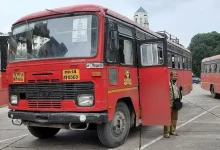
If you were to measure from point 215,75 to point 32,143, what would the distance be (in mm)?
15252

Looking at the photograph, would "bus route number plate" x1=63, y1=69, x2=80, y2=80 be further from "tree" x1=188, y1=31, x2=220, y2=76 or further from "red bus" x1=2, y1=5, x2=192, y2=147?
"tree" x1=188, y1=31, x2=220, y2=76

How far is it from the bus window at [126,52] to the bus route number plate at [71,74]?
4.34ft

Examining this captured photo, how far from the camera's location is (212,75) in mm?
21344

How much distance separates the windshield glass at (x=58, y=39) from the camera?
6680mm

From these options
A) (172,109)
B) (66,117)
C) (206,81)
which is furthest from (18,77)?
(206,81)

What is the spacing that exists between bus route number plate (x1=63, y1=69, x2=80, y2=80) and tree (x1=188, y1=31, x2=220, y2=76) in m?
52.3

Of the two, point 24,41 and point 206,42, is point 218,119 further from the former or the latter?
point 206,42

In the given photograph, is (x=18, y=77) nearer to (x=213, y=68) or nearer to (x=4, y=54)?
(x=4, y=54)

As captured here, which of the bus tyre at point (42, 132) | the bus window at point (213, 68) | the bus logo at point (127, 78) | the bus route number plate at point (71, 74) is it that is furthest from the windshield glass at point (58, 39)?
the bus window at point (213, 68)

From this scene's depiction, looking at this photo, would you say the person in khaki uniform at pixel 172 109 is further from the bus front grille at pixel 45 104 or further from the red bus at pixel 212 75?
the red bus at pixel 212 75

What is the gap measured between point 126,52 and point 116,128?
5.92 feet

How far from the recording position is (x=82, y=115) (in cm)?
648

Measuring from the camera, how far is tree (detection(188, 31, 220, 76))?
57656 millimetres

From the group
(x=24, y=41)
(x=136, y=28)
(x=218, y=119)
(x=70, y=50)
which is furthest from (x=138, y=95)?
(x=218, y=119)
